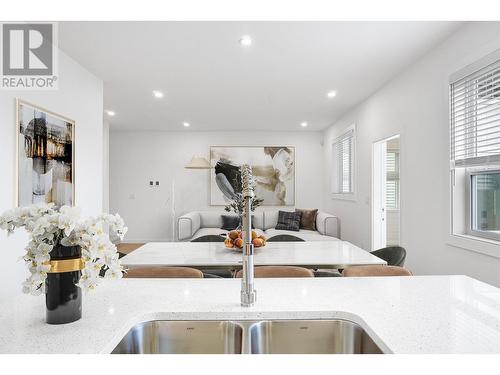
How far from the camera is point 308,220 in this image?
623 centimetres

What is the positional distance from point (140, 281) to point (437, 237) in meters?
2.63

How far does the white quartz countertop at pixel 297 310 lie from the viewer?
2.86 feet

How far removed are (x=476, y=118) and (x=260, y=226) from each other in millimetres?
4551

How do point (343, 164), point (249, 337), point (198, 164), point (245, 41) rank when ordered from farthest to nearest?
1. point (343, 164)
2. point (198, 164)
3. point (245, 41)
4. point (249, 337)

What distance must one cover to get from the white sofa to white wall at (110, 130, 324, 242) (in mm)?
636

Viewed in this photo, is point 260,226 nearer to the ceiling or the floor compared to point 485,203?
nearer to the floor

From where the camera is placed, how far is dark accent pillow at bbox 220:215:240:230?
6.36 meters

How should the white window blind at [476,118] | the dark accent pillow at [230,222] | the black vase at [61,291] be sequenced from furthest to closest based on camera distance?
the dark accent pillow at [230,222] → the white window blind at [476,118] → the black vase at [61,291]

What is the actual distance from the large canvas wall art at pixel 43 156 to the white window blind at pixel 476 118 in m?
3.47

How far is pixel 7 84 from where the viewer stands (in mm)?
2566

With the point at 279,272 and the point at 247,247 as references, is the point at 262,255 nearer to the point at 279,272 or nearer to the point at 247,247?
the point at 279,272

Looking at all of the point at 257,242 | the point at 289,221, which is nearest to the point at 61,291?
the point at 257,242

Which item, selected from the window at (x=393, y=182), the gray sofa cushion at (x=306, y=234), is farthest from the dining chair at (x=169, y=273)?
the window at (x=393, y=182)

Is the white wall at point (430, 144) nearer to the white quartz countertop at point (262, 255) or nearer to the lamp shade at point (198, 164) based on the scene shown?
the white quartz countertop at point (262, 255)
